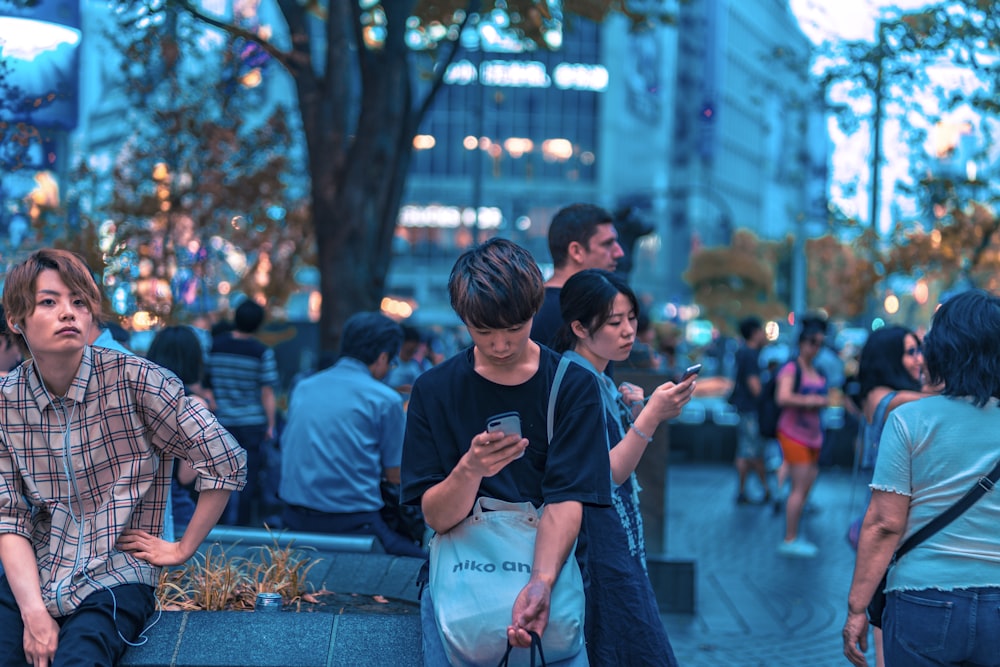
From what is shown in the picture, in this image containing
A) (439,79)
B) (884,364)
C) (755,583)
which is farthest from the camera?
(439,79)

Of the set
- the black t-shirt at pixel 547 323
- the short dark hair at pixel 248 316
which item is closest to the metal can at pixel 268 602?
the black t-shirt at pixel 547 323

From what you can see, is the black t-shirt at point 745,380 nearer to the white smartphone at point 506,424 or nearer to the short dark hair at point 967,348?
the short dark hair at point 967,348

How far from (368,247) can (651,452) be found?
3.70 m

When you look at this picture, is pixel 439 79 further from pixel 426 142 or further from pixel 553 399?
pixel 426 142

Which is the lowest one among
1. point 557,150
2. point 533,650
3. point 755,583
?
point 755,583

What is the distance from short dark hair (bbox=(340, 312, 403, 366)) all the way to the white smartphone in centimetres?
345

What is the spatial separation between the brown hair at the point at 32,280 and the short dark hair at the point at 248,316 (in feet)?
18.6

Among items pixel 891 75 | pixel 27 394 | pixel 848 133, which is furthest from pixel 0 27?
pixel 848 133

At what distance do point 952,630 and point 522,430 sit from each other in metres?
1.37

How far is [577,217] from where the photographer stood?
555 cm

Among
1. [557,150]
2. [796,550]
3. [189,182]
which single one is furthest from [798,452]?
[557,150]

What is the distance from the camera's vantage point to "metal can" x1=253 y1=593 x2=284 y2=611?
4.57 m

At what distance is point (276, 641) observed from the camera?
13.0 ft

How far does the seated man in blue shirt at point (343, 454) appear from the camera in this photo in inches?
241
